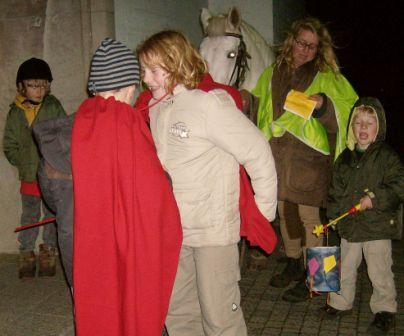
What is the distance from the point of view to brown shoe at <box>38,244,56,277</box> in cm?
477

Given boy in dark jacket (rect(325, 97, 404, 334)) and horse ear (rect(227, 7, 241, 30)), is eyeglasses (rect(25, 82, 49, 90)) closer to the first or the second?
horse ear (rect(227, 7, 241, 30))

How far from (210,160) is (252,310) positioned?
197 cm

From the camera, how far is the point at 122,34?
5.09m

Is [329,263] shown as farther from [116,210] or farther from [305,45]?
[116,210]

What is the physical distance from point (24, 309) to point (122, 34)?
2.76 metres

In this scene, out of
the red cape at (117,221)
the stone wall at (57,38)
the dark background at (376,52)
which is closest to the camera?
the red cape at (117,221)

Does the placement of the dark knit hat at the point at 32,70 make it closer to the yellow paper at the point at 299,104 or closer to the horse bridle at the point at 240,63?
the horse bridle at the point at 240,63

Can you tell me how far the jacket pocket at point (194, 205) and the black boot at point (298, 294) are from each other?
1.88 m

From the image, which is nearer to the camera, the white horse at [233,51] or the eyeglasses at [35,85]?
the white horse at [233,51]

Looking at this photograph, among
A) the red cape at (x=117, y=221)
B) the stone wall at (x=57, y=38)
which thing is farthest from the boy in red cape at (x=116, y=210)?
the stone wall at (x=57, y=38)

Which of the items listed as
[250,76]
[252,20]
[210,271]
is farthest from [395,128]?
[210,271]

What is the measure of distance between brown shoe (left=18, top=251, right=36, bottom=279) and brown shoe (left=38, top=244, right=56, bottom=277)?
7 centimetres

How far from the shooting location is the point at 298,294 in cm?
415

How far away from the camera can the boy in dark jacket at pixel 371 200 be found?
11.3 feet
